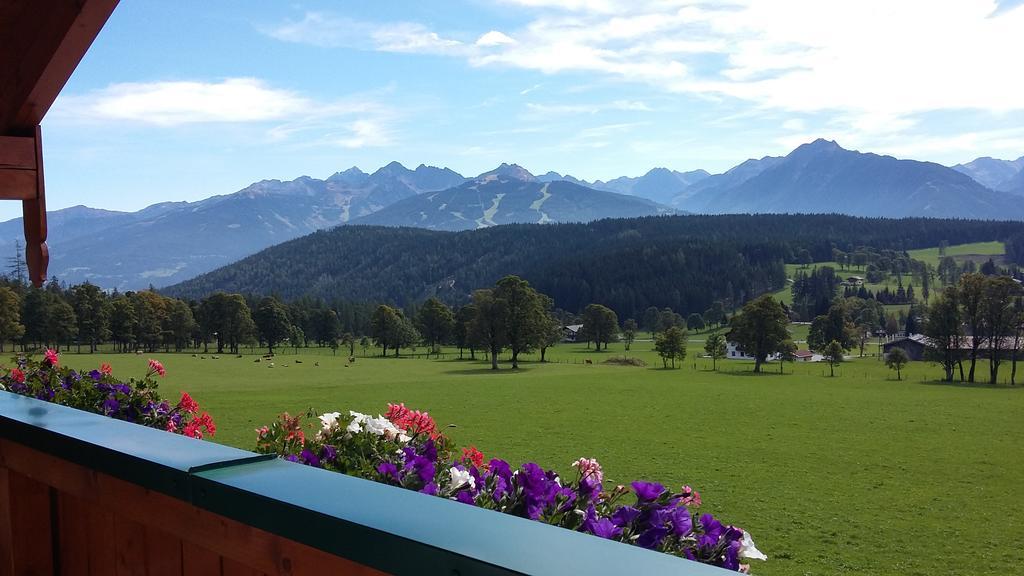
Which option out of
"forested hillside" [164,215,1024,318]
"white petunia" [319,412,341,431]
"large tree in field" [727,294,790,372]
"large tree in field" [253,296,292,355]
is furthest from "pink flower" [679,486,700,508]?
"forested hillside" [164,215,1024,318]

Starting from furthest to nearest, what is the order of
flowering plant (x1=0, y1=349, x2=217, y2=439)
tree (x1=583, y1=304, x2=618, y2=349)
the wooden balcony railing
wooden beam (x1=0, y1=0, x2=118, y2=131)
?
tree (x1=583, y1=304, x2=618, y2=349) < flowering plant (x1=0, y1=349, x2=217, y2=439) < wooden beam (x1=0, y1=0, x2=118, y2=131) < the wooden balcony railing

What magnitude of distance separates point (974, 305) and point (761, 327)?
16536 millimetres

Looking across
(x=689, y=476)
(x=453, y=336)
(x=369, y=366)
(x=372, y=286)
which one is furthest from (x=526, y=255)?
(x=689, y=476)

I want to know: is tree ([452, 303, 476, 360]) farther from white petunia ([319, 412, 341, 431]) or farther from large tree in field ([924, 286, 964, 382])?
white petunia ([319, 412, 341, 431])

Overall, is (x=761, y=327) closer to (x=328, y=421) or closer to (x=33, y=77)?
(x=328, y=421)

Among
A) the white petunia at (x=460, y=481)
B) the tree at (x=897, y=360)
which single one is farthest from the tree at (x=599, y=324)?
the white petunia at (x=460, y=481)

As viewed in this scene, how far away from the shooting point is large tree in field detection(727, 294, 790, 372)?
205 ft

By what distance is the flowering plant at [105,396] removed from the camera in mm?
4418

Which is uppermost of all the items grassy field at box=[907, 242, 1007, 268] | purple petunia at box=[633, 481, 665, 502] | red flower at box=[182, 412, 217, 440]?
grassy field at box=[907, 242, 1007, 268]

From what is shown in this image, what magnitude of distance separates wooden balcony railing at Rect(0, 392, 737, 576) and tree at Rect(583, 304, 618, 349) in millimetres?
87413

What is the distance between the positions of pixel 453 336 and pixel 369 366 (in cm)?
1923

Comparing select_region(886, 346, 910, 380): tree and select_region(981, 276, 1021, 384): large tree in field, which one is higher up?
select_region(981, 276, 1021, 384): large tree in field

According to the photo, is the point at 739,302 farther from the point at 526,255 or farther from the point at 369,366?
the point at 369,366

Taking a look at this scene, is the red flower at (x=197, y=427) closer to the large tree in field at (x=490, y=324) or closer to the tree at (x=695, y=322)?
the large tree in field at (x=490, y=324)
